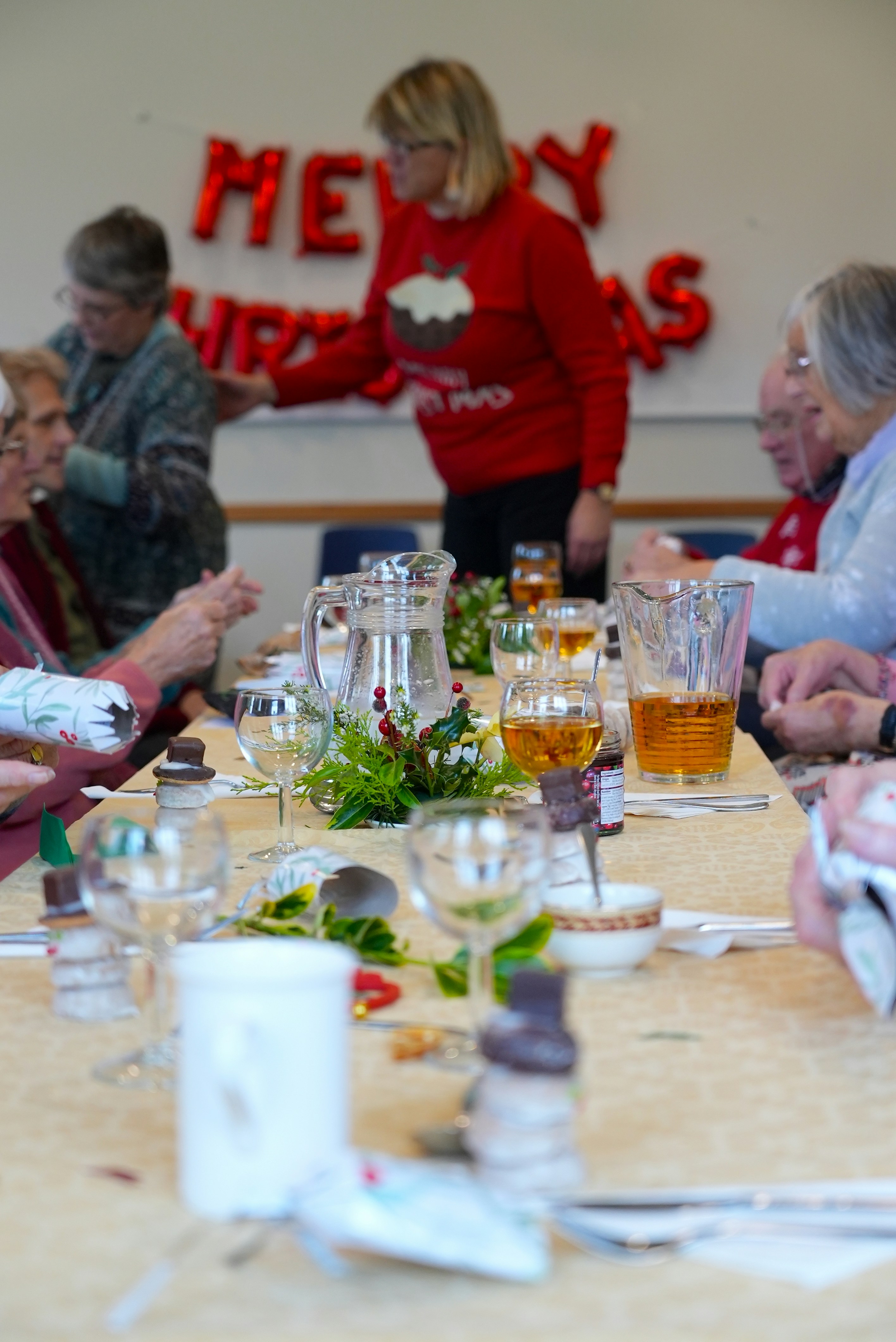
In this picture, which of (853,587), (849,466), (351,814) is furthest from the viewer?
(849,466)

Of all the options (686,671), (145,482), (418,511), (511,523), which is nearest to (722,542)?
(418,511)

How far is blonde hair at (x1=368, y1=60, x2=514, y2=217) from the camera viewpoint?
3.08 meters

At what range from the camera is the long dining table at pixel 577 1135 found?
0.49m

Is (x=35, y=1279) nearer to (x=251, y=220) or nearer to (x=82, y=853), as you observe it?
(x=82, y=853)

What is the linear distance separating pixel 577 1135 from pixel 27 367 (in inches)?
92.6

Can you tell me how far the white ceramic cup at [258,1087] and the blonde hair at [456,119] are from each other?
9.19ft

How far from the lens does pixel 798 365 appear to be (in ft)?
7.55

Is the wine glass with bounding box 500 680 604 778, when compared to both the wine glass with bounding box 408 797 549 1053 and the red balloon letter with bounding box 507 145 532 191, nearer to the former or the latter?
the wine glass with bounding box 408 797 549 1053

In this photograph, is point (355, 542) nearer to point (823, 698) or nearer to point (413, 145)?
point (413, 145)

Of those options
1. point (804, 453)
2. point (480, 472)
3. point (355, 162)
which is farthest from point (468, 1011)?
point (355, 162)

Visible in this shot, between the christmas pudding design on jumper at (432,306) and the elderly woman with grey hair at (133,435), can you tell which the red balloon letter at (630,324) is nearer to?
the christmas pudding design on jumper at (432,306)

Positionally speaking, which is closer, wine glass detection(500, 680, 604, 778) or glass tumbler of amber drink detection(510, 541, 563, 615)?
wine glass detection(500, 680, 604, 778)

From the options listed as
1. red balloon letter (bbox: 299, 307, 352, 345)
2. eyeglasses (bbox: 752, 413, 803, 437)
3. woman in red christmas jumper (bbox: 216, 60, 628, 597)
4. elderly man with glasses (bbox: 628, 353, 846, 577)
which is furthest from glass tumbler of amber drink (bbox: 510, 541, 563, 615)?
red balloon letter (bbox: 299, 307, 352, 345)

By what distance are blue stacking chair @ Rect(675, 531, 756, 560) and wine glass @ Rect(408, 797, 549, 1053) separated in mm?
3626
